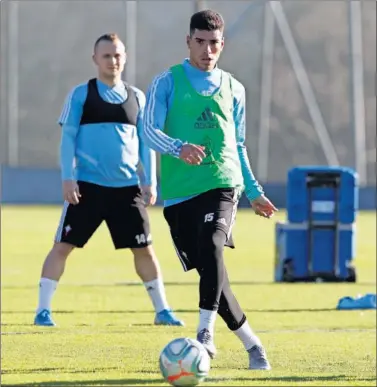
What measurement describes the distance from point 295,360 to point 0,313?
3594 millimetres

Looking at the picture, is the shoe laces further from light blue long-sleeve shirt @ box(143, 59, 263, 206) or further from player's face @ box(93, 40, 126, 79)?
player's face @ box(93, 40, 126, 79)

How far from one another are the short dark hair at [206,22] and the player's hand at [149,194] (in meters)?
2.78

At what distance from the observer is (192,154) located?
680 centimetres

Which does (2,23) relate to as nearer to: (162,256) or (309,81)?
(309,81)

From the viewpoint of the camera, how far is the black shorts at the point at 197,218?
7.12 metres

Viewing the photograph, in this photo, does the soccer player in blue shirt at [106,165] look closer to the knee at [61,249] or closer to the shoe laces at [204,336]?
the knee at [61,249]

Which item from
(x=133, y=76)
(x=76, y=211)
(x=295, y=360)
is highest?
(x=133, y=76)

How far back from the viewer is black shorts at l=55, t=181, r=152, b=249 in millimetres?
9891

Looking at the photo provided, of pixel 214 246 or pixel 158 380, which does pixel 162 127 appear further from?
pixel 158 380

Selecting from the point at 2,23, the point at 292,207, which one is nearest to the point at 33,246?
the point at 292,207

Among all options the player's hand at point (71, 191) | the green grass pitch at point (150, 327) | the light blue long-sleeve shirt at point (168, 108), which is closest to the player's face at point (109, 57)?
the player's hand at point (71, 191)

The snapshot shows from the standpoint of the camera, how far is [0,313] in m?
10.9

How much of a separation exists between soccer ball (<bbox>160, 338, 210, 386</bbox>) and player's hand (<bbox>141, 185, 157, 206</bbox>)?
3.47 meters

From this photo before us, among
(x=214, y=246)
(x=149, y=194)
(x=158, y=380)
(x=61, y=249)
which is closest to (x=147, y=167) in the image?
(x=149, y=194)
